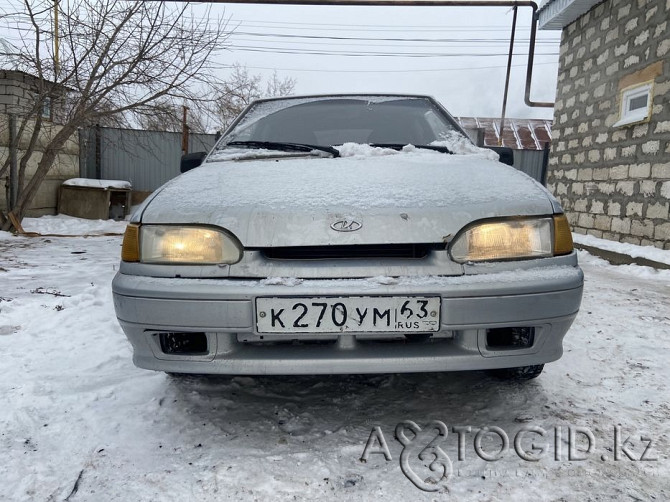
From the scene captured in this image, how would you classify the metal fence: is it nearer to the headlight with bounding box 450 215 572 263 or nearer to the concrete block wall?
the concrete block wall

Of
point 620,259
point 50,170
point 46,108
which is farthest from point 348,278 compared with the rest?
point 50,170

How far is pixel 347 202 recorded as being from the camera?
5.26ft

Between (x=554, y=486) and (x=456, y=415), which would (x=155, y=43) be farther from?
(x=554, y=486)

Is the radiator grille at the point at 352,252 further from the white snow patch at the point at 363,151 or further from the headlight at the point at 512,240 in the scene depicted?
the white snow patch at the point at 363,151

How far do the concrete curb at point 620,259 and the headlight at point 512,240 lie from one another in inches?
Result: 150

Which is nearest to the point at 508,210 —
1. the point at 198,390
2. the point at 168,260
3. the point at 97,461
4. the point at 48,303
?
the point at 168,260

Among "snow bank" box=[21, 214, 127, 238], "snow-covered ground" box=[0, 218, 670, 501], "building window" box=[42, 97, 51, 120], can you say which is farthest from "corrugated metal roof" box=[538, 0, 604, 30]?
"snow bank" box=[21, 214, 127, 238]

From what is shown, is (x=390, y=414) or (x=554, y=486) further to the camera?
(x=390, y=414)

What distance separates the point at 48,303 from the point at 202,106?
5424 millimetres

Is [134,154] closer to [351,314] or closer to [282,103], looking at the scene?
[282,103]

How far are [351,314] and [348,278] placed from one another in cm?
12

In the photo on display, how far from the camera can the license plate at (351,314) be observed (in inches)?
Result: 56.9

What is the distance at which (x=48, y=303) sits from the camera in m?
3.26

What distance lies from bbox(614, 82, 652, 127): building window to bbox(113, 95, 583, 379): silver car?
4.57m
